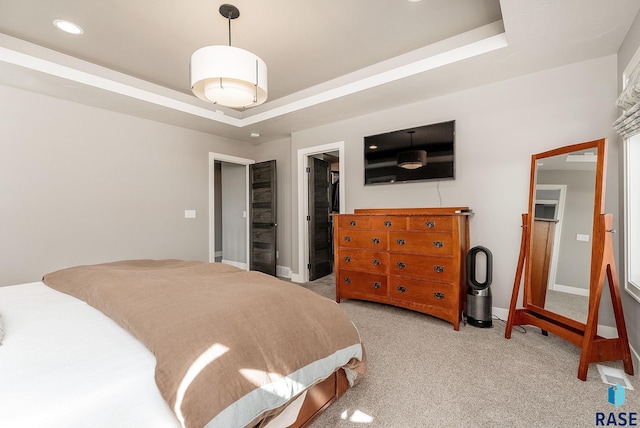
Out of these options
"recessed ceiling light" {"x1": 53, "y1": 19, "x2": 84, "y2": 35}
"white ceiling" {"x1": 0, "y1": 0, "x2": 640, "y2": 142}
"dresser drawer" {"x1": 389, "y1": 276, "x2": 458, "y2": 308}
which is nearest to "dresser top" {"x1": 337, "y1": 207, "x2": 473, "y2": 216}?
"dresser drawer" {"x1": 389, "y1": 276, "x2": 458, "y2": 308}

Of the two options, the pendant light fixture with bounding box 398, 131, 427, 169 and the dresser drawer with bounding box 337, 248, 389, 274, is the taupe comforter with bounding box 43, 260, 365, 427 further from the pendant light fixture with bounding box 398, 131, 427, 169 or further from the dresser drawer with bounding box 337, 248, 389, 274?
the pendant light fixture with bounding box 398, 131, 427, 169

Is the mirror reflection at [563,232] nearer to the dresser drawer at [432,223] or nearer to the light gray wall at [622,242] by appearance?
the light gray wall at [622,242]

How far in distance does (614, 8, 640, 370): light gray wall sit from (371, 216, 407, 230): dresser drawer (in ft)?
5.40

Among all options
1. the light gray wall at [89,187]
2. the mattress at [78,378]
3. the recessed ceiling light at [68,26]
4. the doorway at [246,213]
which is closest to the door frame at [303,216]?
the doorway at [246,213]

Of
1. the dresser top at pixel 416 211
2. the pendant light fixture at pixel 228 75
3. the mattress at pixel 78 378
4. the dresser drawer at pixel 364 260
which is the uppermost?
the pendant light fixture at pixel 228 75

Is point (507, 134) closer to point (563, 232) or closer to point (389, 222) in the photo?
point (563, 232)

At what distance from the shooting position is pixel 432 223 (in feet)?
8.91

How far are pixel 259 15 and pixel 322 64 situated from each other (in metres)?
0.90

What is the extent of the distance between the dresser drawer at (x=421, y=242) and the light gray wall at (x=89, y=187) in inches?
120

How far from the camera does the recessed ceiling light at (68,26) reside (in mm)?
2287

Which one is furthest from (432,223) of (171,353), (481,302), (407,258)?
(171,353)

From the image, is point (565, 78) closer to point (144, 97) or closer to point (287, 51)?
point (287, 51)

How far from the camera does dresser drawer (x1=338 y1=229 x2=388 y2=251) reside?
305 centimetres

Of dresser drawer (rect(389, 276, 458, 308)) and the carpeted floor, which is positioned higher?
dresser drawer (rect(389, 276, 458, 308))
